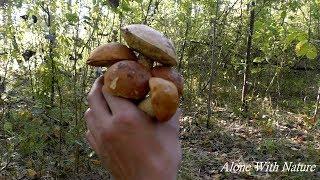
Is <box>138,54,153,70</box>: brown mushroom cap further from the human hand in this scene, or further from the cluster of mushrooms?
the human hand

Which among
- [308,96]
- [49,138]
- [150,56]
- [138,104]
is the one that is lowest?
[308,96]

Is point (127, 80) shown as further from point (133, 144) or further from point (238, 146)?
point (238, 146)

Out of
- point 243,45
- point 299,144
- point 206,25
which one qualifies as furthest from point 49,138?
point 243,45

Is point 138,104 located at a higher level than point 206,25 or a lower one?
higher

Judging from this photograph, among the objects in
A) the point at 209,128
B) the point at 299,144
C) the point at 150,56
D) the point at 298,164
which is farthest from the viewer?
the point at 209,128

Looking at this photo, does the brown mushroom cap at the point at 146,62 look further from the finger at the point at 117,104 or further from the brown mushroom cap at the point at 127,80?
the finger at the point at 117,104

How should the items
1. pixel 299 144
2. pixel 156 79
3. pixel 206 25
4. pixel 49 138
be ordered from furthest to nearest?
pixel 206 25, pixel 299 144, pixel 49 138, pixel 156 79

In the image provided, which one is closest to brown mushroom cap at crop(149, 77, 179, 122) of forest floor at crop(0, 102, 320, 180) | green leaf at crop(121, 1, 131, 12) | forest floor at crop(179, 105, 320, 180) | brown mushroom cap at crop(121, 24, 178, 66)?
brown mushroom cap at crop(121, 24, 178, 66)

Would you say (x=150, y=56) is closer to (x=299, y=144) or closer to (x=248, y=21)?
(x=299, y=144)

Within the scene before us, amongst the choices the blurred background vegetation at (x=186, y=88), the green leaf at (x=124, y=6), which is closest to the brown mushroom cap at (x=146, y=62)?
the blurred background vegetation at (x=186, y=88)
